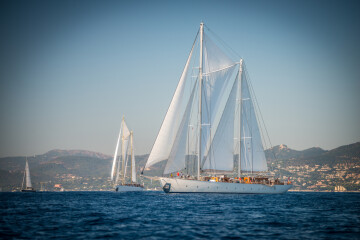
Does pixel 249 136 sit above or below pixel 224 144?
above

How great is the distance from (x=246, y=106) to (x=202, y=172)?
15382 mm

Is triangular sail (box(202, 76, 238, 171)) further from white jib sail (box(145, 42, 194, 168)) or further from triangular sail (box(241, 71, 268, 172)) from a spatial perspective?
white jib sail (box(145, 42, 194, 168))

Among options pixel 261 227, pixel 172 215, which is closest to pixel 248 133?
pixel 172 215

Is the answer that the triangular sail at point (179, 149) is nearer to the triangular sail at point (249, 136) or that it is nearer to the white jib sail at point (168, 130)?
the white jib sail at point (168, 130)

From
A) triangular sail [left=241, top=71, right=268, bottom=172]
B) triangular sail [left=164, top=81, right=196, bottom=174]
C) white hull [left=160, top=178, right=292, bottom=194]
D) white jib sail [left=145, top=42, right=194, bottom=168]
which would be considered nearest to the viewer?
white jib sail [left=145, top=42, right=194, bottom=168]

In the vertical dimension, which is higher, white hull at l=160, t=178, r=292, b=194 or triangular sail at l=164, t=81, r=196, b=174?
triangular sail at l=164, t=81, r=196, b=174

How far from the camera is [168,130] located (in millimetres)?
52250

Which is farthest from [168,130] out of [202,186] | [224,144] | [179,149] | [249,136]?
[249,136]

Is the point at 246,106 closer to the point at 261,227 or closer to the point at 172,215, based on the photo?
the point at 172,215

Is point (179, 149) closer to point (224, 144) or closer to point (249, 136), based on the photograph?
point (224, 144)

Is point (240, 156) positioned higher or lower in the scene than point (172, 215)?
higher

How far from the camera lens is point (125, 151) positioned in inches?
4419

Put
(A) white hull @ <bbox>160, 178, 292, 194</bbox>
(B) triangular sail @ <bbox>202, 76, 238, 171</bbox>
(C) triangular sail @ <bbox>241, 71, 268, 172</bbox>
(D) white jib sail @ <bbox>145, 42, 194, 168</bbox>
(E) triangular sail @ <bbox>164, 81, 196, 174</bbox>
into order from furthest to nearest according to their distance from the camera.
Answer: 1. (C) triangular sail @ <bbox>241, 71, 268, 172</bbox>
2. (B) triangular sail @ <bbox>202, 76, 238, 171</bbox>
3. (A) white hull @ <bbox>160, 178, 292, 194</bbox>
4. (E) triangular sail @ <bbox>164, 81, 196, 174</bbox>
5. (D) white jib sail @ <bbox>145, 42, 194, 168</bbox>

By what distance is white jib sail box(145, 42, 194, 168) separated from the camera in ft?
168
